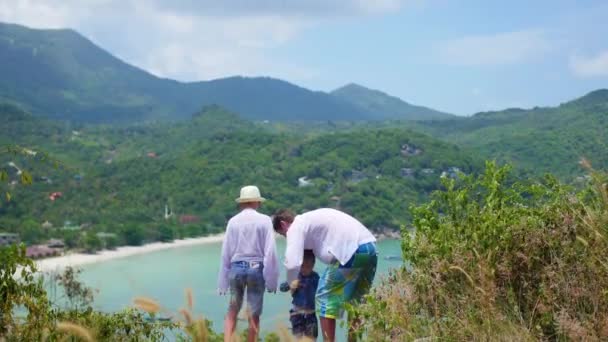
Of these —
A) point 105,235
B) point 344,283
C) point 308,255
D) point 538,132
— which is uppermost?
point 538,132

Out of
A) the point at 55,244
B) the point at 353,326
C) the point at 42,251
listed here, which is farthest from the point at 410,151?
Answer: the point at 353,326

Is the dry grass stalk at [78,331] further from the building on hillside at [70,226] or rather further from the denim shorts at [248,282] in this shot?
the building on hillside at [70,226]

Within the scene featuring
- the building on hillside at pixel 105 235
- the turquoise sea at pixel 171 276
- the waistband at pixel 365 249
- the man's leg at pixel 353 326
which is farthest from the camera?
the building on hillside at pixel 105 235

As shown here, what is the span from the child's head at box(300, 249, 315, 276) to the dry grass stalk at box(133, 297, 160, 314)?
1669 mm

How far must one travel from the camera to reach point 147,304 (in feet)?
8.56

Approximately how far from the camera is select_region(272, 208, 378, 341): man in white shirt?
161 inches

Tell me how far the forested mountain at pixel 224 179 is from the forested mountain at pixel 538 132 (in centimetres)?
926

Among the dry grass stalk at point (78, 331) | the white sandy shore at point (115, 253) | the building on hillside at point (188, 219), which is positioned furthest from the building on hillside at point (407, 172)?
the dry grass stalk at point (78, 331)

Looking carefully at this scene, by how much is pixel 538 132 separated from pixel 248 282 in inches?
4190

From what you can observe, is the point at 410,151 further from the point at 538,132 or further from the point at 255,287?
the point at 255,287

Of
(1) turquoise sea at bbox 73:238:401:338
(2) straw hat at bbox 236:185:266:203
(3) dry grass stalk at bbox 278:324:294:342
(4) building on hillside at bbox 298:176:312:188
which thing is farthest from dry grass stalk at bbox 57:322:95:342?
(4) building on hillside at bbox 298:176:312:188

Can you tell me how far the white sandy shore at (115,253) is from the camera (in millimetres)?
55144

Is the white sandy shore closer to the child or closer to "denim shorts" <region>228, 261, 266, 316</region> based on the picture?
"denim shorts" <region>228, 261, 266, 316</region>

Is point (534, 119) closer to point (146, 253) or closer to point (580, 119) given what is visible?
point (580, 119)
